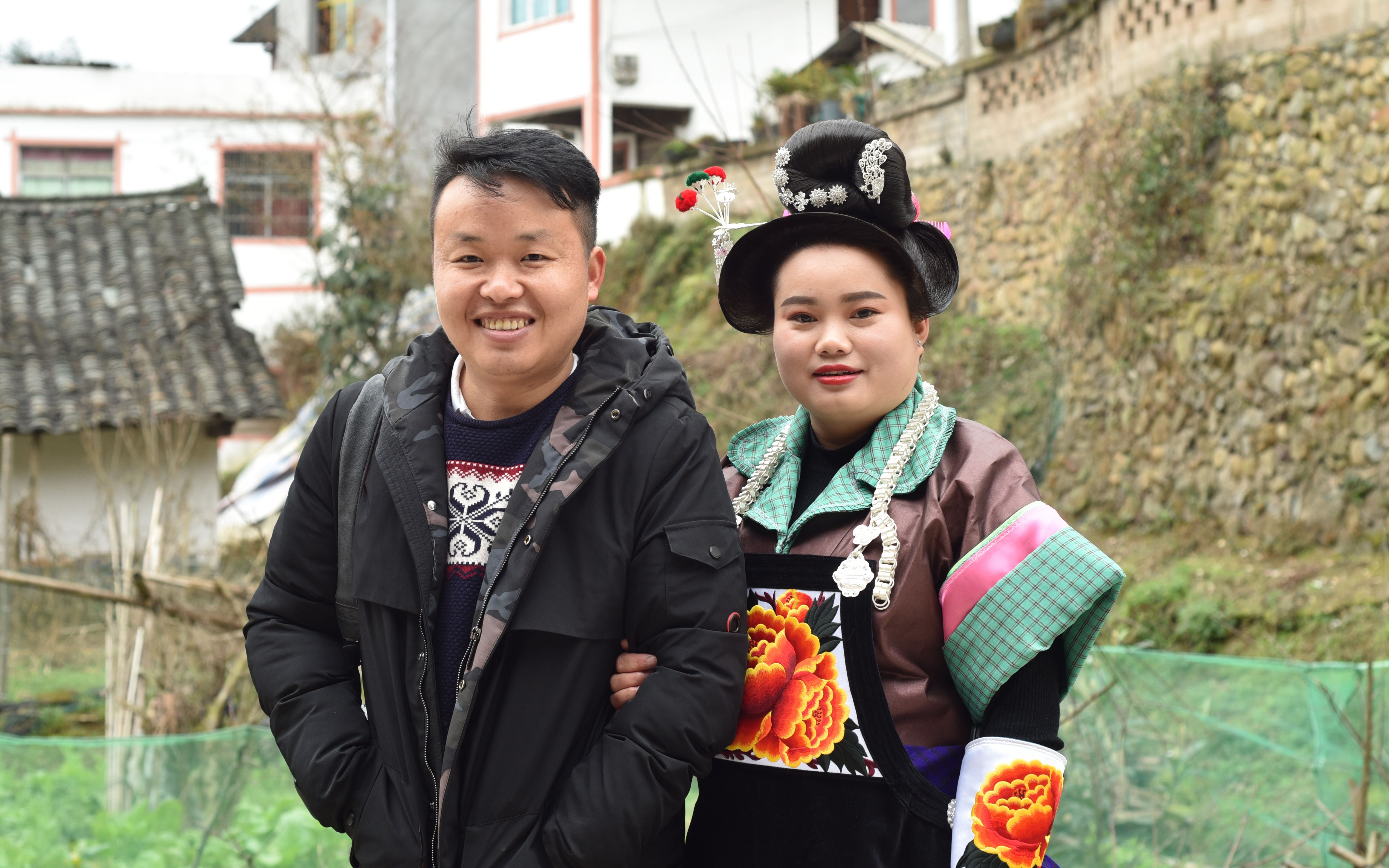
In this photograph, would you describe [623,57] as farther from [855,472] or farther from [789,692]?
[789,692]

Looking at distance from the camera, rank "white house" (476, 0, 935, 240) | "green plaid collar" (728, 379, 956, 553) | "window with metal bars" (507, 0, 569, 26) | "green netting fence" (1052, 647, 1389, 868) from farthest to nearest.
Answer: "window with metal bars" (507, 0, 569, 26), "white house" (476, 0, 935, 240), "green netting fence" (1052, 647, 1389, 868), "green plaid collar" (728, 379, 956, 553)

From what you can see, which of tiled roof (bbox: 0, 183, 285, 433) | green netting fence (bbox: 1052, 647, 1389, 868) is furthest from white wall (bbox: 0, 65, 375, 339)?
green netting fence (bbox: 1052, 647, 1389, 868)

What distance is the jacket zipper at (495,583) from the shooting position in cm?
181

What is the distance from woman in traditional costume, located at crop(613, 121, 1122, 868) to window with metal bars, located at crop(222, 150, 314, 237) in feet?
54.4

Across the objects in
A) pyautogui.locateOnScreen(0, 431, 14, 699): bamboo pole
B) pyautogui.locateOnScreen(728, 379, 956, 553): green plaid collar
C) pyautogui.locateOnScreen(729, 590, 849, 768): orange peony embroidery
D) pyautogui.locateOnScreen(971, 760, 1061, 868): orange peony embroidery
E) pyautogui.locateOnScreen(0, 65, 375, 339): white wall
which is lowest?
pyautogui.locateOnScreen(0, 431, 14, 699): bamboo pole

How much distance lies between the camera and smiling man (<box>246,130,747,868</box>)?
1.78m

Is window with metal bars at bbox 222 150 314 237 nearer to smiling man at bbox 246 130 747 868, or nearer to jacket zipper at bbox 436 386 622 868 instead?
smiling man at bbox 246 130 747 868

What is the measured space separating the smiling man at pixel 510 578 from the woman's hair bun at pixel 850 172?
374mm

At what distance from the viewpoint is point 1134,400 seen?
9398 mm

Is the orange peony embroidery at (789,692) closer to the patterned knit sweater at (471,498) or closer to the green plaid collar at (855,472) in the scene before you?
the green plaid collar at (855,472)

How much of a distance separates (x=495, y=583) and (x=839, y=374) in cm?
66

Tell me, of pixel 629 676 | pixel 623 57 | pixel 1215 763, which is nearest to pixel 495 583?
pixel 629 676

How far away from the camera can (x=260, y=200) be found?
17.8m

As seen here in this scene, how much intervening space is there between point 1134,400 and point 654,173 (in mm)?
8611
